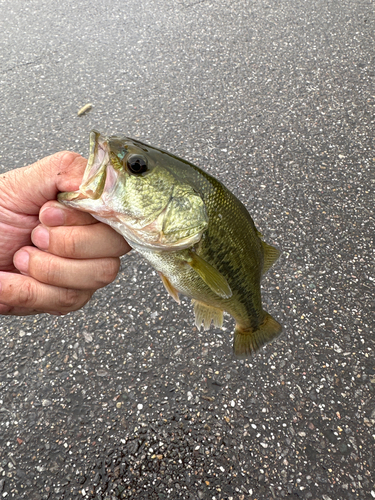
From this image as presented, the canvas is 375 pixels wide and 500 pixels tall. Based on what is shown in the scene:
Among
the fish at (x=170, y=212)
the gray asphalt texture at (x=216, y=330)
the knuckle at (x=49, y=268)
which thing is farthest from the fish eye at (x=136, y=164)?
the gray asphalt texture at (x=216, y=330)

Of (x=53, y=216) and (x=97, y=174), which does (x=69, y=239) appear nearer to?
(x=53, y=216)

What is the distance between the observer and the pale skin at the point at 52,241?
1.19 metres

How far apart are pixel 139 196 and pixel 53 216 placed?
0.89 ft

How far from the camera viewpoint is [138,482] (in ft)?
5.30

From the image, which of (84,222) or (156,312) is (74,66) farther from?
(84,222)

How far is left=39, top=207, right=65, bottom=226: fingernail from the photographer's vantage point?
3.87 feet

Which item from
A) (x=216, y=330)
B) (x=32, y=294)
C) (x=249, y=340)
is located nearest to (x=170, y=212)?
(x=32, y=294)

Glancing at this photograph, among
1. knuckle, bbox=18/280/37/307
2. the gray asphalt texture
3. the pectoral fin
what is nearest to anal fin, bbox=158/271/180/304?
the pectoral fin

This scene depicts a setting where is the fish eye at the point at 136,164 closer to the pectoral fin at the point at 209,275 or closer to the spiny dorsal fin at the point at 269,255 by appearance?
the pectoral fin at the point at 209,275

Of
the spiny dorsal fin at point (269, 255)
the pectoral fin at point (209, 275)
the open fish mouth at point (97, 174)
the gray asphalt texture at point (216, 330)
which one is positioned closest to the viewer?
the open fish mouth at point (97, 174)

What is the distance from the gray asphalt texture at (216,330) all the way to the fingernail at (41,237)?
0.89 m

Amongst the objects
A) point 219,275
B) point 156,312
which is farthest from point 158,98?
point 219,275

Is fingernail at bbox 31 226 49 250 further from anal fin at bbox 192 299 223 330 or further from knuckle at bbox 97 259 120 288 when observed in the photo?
anal fin at bbox 192 299 223 330

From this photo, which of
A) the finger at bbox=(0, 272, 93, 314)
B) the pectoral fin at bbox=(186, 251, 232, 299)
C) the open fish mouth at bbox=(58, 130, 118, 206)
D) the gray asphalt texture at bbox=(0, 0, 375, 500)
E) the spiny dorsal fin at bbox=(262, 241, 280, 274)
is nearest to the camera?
the open fish mouth at bbox=(58, 130, 118, 206)
